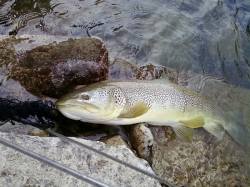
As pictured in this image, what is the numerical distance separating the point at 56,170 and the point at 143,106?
1.44m

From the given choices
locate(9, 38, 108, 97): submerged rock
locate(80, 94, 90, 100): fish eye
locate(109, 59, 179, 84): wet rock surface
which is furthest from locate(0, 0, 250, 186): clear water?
locate(80, 94, 90, 100): fish eye

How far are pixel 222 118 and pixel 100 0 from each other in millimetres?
3453

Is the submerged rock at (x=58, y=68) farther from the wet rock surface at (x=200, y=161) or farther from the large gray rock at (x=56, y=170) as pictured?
the wet rock surface at (x=200, y=161)

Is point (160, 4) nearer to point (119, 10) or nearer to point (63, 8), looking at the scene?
point (119, 10)

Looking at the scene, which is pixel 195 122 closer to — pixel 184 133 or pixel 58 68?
pixel 184 133

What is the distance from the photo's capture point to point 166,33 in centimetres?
620

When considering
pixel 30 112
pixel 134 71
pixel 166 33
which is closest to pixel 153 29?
pixel 166 33

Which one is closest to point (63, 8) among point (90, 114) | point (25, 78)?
point (25, 78)

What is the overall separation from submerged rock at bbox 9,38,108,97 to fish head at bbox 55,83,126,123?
30cm

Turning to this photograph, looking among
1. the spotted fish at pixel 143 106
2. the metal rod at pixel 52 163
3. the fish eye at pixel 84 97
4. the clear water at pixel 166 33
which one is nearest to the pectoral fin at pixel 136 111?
the spotted fish at pixel 143 106

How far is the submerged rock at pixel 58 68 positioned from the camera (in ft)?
12.5

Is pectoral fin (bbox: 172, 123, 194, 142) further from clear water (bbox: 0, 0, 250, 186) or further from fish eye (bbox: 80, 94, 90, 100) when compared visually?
fish eye (bbox: 80, 94, 90, 100)

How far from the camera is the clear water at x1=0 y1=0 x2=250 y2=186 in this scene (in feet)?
17.4

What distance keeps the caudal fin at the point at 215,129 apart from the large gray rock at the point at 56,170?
1519 millimetres
